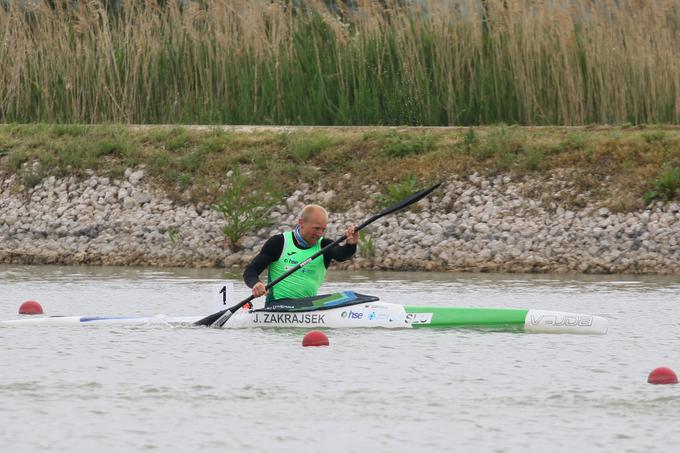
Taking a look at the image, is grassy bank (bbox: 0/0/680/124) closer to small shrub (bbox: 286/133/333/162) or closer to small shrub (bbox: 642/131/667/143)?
small shrub (bbox: 286/133/333/162)

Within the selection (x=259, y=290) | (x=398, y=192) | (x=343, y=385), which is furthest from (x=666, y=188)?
(x=343, y=385)

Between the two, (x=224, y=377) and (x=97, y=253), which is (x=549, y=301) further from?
(x=97, y=253)

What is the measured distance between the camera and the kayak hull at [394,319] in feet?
44.4

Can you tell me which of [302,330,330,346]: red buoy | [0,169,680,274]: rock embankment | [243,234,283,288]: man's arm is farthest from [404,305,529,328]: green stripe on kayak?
[0,169,680,274]: rock embankment

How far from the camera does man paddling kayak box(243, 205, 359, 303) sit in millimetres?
14211

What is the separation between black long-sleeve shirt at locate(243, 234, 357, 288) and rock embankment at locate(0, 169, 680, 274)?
16.4 feet

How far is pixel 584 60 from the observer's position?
21984mm

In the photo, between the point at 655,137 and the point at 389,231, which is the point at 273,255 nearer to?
the point at 389,231

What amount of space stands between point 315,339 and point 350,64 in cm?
1018

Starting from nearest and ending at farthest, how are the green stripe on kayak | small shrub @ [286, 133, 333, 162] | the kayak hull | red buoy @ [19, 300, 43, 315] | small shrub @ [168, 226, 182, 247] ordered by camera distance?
the kayak hull, the green stripe on kayak, red buoy @ [19, 300, 43, 315], small shrub @ [168, 226, 182, 247], small shrub @ [286, 133, 333, 162]

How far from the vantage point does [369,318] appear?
13961mm

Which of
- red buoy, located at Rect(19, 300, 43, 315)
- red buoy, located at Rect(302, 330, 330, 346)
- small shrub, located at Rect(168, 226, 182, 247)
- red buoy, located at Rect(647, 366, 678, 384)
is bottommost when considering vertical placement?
red buoy, located at Rect(647, 366, 678, 384)

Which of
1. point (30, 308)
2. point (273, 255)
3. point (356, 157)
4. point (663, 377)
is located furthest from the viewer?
point (356, 157)

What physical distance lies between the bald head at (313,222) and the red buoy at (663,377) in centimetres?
417
